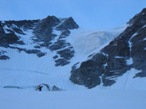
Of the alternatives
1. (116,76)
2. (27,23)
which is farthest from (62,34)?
(116,76)

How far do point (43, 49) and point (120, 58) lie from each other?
190ft

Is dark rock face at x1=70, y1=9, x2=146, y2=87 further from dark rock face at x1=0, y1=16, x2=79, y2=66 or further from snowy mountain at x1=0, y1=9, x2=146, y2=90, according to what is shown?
dark rock face at x1=0, y1=16, x2=79, y2=66

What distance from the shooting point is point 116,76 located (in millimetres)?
87688

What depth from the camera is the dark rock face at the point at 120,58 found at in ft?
290

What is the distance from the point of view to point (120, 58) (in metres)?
95.2

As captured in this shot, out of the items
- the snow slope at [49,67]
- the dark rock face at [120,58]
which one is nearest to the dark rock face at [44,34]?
the snow slope at [49,67]

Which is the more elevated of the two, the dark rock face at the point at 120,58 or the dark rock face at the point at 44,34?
the dark rock face at the point at 44,34

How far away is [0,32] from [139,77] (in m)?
81.7

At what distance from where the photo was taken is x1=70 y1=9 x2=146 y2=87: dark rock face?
88250 millimetres

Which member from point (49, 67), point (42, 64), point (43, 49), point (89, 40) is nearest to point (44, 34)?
point (43, 49)

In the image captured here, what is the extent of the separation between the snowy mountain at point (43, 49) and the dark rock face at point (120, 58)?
7.70m

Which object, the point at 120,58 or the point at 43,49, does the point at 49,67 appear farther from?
the point at 120,58

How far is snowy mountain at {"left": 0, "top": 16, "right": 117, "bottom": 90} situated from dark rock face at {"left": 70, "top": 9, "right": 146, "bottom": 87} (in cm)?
770

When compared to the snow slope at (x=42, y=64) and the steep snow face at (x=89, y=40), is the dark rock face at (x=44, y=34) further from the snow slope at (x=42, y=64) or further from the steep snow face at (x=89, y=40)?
the steep snow face at (x=89, y=40)
